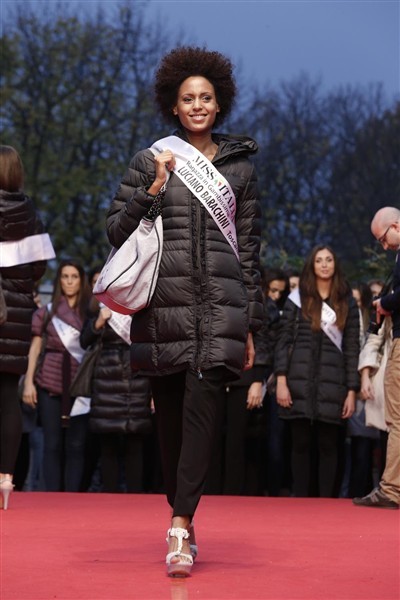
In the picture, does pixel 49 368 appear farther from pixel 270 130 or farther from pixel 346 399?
pixel 270 130

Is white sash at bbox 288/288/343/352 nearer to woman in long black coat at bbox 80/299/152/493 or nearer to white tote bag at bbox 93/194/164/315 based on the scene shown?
woman in long black coat at bbox 80/299/152/493

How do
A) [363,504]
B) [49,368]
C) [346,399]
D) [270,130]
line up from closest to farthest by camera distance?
[363,504] < [346,399] < [49,368] < [270,130]

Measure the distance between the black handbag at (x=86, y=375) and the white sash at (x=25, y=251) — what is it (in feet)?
9.37

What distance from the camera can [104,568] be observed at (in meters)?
5.18

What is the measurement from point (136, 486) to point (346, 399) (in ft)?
5.81

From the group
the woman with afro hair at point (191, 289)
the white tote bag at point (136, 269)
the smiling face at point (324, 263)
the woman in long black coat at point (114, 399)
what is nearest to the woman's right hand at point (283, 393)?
the smiling face at point (324, 263)

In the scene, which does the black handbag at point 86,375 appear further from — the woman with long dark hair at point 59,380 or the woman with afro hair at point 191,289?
the woman with afro hair at point 191,289

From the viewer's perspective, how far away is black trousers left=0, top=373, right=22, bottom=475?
7.26 m

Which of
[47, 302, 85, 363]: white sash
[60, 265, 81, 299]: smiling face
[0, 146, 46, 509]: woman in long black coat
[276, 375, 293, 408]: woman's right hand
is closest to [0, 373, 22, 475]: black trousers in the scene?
[0, 146, 46, 509]: woman in long black coat

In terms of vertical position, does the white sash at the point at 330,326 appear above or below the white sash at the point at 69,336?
above

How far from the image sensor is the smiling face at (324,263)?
954cm

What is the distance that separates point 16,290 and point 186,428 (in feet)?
8.50

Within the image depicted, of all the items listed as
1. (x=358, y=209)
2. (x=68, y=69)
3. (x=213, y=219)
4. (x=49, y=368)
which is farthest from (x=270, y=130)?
(x=213, y=219)

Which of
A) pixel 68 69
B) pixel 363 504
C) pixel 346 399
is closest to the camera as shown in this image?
pixel 363 504
